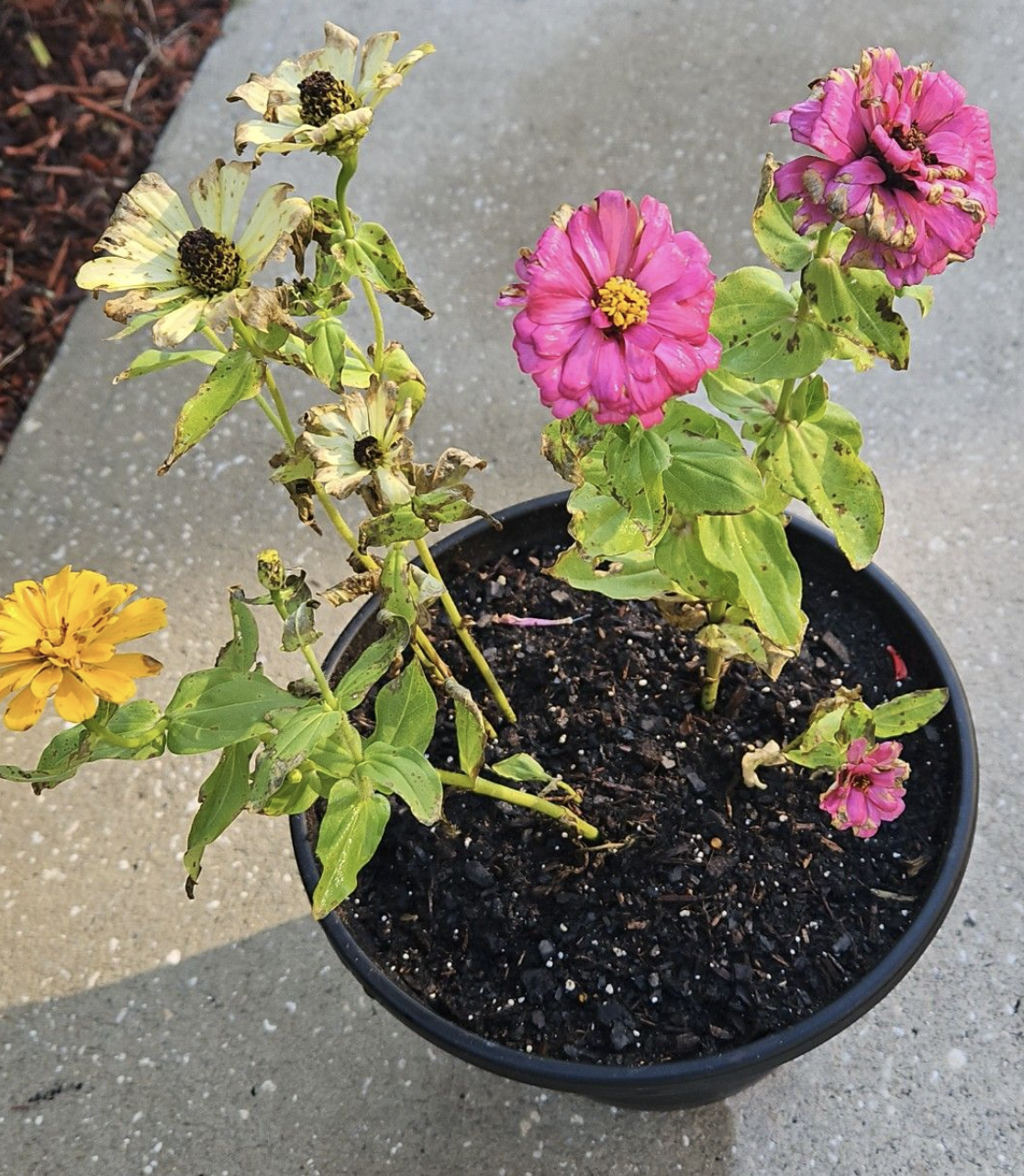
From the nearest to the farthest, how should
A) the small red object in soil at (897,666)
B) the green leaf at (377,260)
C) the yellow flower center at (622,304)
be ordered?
the yellow flower center at (622,304)
the green leaf at (377,260)
the small red object in soil at (897,666)

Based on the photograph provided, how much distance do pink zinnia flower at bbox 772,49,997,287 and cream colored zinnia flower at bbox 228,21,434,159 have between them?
19 centimetres

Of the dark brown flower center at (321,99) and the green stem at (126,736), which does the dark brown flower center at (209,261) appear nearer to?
the dark brown flower center at (321,99)

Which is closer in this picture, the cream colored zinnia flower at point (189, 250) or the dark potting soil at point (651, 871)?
the cream colored zinnia flower at point (189, 250)

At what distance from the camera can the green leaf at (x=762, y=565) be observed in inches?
26.3

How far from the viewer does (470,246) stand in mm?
1488

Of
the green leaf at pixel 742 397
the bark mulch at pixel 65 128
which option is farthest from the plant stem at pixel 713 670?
the bark mulch at pixel 65 128

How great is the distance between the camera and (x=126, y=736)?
0.60m

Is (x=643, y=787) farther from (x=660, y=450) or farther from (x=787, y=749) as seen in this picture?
(x=660, y=450)

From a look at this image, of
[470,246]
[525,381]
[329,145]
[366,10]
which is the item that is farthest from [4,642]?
[366,10]

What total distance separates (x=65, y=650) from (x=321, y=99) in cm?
28

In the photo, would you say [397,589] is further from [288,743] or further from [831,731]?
[831,731]

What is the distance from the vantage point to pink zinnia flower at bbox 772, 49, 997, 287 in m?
0.51

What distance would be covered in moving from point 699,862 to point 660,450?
350mm

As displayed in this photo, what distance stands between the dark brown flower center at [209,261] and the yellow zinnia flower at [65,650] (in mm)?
149
